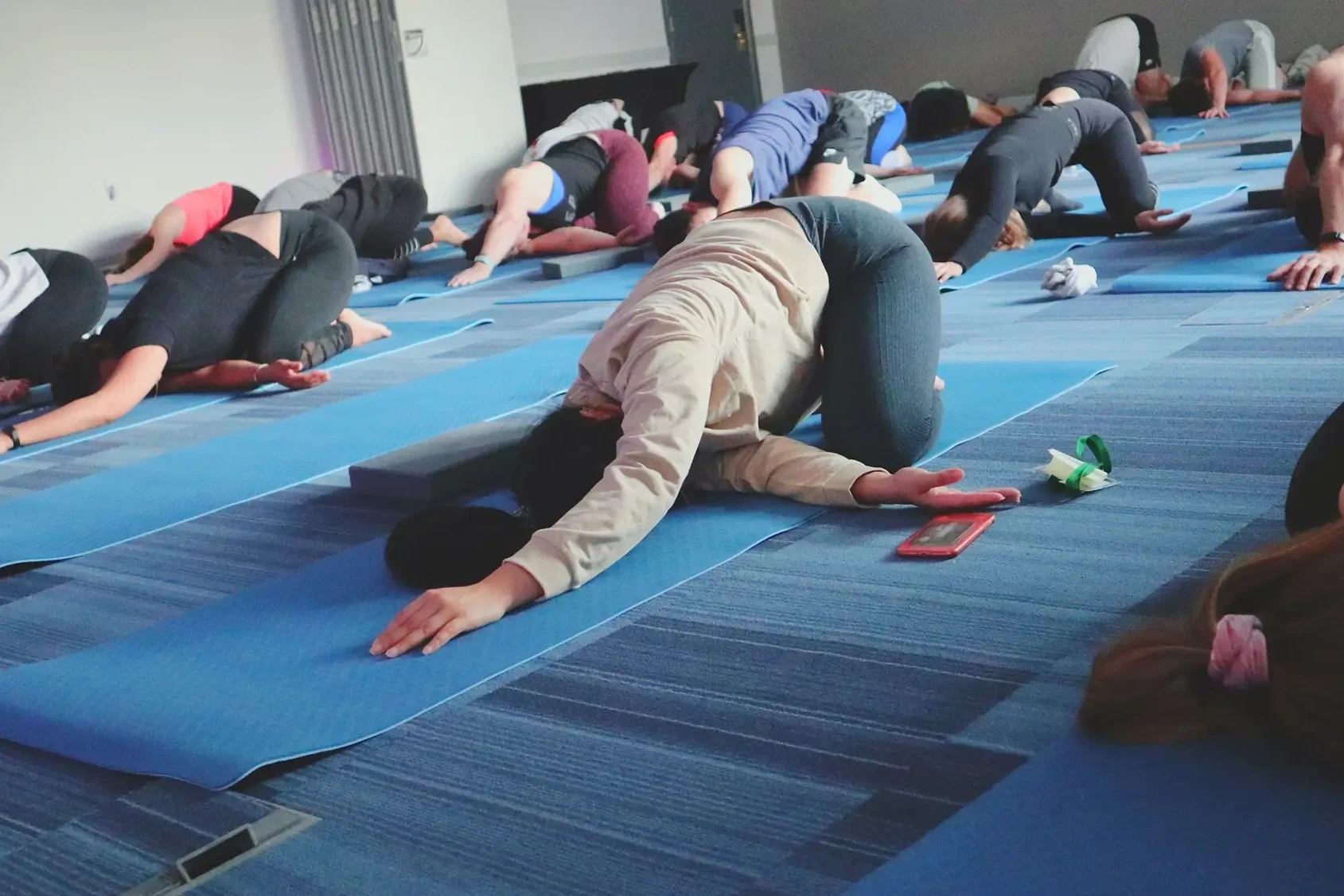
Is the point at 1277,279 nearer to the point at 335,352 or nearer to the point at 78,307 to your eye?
the point at 335,352

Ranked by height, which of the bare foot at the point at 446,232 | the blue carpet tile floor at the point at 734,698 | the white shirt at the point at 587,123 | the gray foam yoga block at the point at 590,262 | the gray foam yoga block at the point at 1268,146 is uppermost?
the white shirt at the point at 587,123

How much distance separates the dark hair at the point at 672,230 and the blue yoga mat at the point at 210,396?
0.74 meters

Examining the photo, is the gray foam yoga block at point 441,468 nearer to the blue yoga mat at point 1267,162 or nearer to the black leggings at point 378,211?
the black leggings at point 378,211

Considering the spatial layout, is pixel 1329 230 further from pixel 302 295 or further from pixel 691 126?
pixel 691 126

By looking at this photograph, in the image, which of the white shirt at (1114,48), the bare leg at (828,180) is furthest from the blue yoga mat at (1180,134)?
the bare leg at (828,180)

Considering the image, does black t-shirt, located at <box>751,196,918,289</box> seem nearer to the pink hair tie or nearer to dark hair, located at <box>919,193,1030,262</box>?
the pink hair tie

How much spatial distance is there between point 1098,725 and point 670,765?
51 centimetres

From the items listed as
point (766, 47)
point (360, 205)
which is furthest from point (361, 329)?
point (766, 47)

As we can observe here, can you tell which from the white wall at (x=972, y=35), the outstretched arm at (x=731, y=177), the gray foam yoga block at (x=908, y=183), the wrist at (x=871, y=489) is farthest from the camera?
the white wall at (x=972, y=35)

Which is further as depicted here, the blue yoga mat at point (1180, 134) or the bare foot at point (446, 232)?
the blue yoga mat at point (1180, 134)

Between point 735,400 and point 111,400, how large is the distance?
8.02ft

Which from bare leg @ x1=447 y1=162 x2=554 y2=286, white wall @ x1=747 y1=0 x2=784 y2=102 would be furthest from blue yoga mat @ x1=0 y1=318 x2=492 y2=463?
white wall @ x1=747 y1=0 x2=784 y2=102

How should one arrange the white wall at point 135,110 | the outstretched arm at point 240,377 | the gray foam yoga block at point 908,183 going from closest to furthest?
the outstretched arm at point 240,377, the gray foam yoga block at point 908,183, the white wall at point 135,110

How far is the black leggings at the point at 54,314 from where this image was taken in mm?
4648
